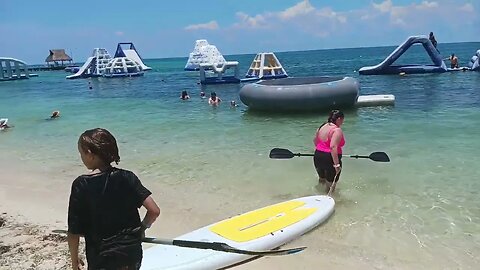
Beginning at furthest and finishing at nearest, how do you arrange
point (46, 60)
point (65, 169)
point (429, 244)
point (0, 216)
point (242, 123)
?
1. point (46, 60)
2. point (242, 123)
3. point (65, 169)
4. point (0, 216)
5. point (429, 244)

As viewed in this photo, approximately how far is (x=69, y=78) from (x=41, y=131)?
47777mm

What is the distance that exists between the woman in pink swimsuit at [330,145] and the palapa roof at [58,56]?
103224 mm

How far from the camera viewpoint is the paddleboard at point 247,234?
14.8ft

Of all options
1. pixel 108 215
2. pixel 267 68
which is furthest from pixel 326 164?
pixel 267 68

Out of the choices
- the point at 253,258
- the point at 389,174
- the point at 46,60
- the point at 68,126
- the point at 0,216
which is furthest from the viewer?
the point at 46,60

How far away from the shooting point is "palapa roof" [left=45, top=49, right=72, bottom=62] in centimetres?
10019

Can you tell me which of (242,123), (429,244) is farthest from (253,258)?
(242,123)

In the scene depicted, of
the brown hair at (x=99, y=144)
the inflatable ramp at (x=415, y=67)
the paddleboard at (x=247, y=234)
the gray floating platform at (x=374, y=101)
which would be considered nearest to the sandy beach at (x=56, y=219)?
the paddleboard at (x=247, y=234)

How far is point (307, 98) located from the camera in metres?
16.0

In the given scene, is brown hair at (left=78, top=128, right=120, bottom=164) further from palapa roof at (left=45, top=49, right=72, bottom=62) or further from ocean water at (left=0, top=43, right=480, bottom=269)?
palapa roof at (left=45, top=49, right=72, bottom=62)

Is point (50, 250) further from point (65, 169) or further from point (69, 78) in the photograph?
point (69, 78)

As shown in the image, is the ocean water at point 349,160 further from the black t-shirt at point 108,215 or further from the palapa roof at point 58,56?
the palapa roof at point 58,56

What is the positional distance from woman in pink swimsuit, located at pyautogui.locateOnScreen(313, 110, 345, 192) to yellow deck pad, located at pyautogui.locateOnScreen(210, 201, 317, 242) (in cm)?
78

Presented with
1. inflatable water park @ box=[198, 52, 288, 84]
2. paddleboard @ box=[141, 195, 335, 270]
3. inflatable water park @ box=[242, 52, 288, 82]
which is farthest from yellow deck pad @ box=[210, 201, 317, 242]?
inflatable water park @ box=[242, 52, 288, 82]
